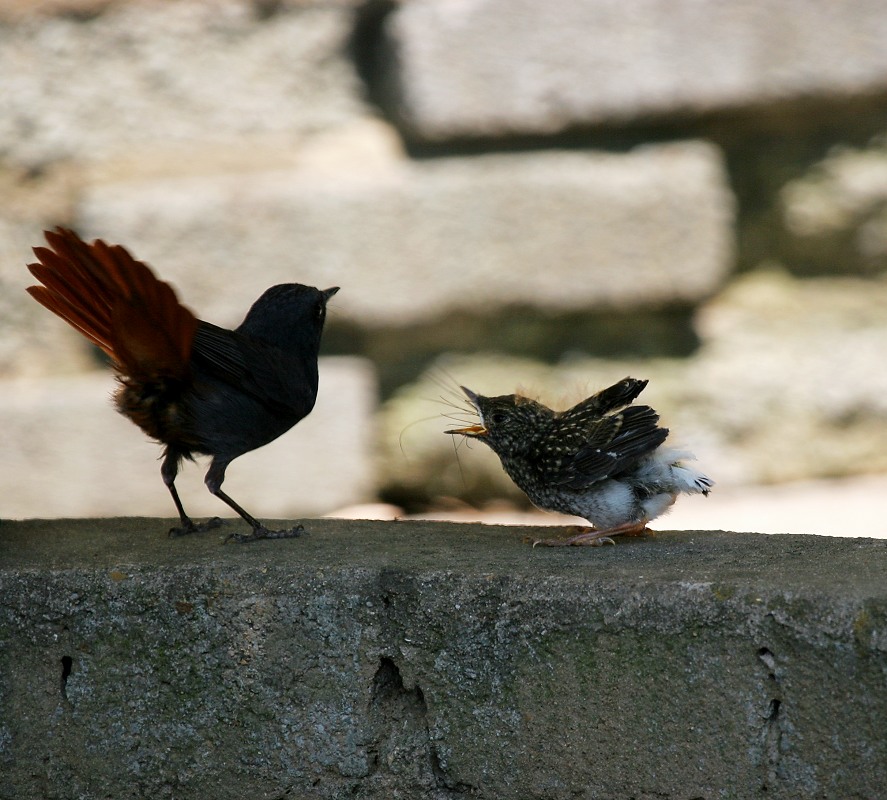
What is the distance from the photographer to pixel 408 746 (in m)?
2.79

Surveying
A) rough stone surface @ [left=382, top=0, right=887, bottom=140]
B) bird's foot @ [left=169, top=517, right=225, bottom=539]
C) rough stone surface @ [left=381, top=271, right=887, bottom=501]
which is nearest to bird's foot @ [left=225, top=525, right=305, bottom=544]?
bird's foot @ [left=169, top=517, right=225, bottom=539]

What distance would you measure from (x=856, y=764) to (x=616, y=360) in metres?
2.95

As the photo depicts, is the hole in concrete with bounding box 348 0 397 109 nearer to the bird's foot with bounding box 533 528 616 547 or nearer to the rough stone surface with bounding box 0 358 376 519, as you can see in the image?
the rough stone surface with bounding box 0 358 376 519

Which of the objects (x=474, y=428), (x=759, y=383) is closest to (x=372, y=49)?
(x=759, y=383)

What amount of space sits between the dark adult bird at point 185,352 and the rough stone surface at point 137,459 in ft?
5.40

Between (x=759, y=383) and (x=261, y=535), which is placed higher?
(x=759, y=383)

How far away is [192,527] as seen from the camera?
3.45 m

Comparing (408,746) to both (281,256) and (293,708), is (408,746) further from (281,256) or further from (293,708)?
(281,256)

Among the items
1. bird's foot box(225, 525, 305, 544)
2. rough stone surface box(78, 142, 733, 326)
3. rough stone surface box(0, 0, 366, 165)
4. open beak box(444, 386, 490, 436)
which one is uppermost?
rough stone surface box(0, 0, 366, 165)

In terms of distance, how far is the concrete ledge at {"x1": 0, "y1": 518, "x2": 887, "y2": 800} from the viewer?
252 centimetres

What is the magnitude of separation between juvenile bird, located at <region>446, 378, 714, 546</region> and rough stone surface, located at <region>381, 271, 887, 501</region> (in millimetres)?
1810

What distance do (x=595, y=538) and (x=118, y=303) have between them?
136 cm

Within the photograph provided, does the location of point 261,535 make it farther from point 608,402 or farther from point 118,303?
point 608,402

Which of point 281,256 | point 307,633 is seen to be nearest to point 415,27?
point 281,256
